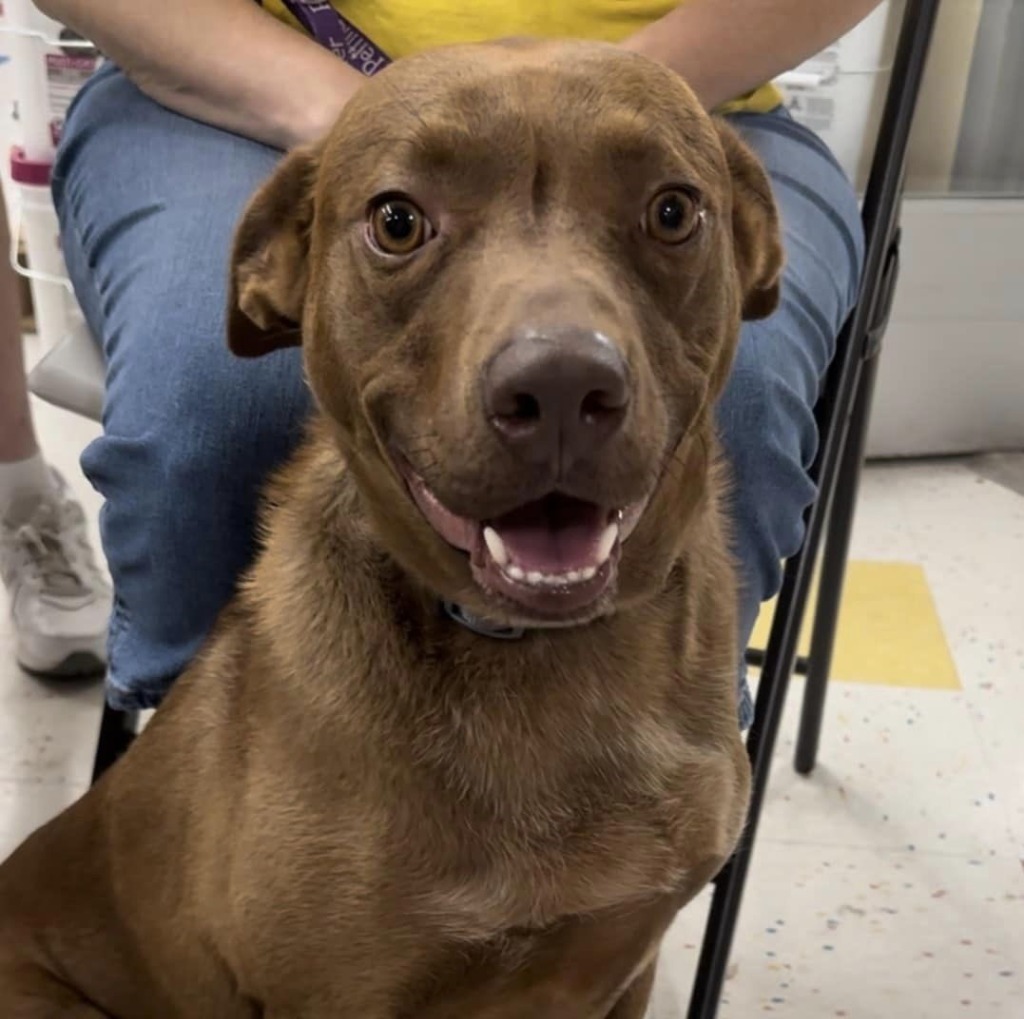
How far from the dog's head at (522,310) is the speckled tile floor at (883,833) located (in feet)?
2.57

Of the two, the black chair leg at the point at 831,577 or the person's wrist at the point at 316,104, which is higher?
the person's wrist at the point at 316,104

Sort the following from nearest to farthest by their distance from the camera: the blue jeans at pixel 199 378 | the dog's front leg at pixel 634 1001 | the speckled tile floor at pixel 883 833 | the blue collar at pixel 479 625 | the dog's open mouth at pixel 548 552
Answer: the dog's open mouth at pixel 548 552, the blue collar at pixel 479 625, the blue jeans at pixel 199 378, the dog's front leg at pixel 634 1001, the speckled tile floor at pixel 883 833

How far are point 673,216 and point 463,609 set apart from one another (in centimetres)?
29

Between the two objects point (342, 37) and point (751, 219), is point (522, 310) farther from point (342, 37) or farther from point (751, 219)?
point (342, 37)

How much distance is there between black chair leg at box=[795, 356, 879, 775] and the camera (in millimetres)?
1579

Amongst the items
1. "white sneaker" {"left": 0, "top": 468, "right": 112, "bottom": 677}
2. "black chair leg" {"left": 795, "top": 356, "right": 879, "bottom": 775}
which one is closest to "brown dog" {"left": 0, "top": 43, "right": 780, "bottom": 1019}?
"black chair leg" {"left": 795, "top": 356, "right": 879, "bottom": 775}

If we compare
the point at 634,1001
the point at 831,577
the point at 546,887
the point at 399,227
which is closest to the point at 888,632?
the point at 831,577

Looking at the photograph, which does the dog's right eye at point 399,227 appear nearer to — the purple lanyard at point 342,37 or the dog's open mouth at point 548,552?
the dog's open mouth at point 548,552

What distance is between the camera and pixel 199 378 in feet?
3.44

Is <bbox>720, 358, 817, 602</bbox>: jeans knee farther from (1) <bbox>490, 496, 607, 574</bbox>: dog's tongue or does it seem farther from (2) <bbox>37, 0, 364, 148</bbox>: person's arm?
(2) <bbox>37, 0, 364, 148</bbox>: person's arm

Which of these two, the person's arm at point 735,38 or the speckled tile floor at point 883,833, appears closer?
the person's arm at point 735,38

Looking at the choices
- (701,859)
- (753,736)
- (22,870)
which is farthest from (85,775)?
(701,859)

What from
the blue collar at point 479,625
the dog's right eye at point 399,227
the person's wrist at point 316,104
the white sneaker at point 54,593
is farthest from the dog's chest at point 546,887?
the white sneaker at point 54,593

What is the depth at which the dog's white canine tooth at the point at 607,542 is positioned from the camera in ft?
2.75
